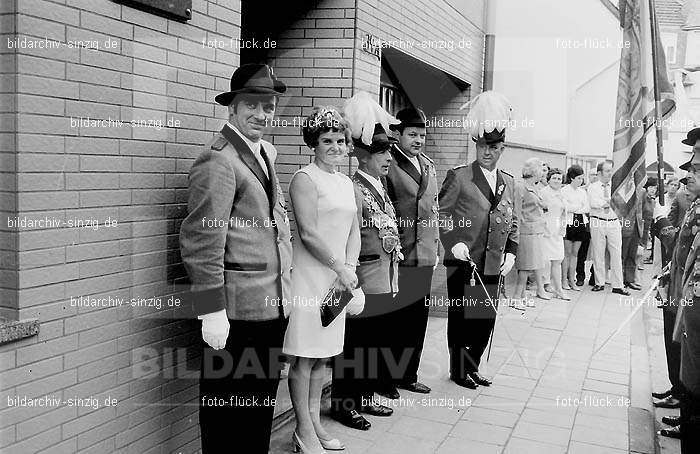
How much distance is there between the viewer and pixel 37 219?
2693 millimetres

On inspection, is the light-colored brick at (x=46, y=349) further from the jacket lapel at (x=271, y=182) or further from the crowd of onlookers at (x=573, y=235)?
the crowd of onlookers at (x=573, y=235)

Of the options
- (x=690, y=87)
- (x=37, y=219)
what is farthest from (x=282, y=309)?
(x=690, y=87)

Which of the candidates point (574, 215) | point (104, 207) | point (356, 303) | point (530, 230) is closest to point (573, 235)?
point (574, 215)

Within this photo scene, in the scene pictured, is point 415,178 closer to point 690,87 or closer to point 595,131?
point 595,131

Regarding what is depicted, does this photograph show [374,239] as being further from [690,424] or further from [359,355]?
[690,424]

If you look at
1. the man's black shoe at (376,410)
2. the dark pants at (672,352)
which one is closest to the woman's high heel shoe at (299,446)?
the man's black shoe at (376,410)

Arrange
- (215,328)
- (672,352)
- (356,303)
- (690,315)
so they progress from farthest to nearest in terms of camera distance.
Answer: (672,352) → (356,303) → (690,315) → (215,328)

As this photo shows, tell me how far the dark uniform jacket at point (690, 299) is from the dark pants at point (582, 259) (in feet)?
21.6

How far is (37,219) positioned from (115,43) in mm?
871

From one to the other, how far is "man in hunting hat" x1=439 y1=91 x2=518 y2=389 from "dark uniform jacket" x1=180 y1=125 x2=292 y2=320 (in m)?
2.37

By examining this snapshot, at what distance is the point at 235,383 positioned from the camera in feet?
11.3

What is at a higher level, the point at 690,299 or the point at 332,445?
the point at 690,299

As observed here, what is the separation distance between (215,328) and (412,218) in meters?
2.37

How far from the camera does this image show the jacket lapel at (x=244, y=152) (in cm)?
339
